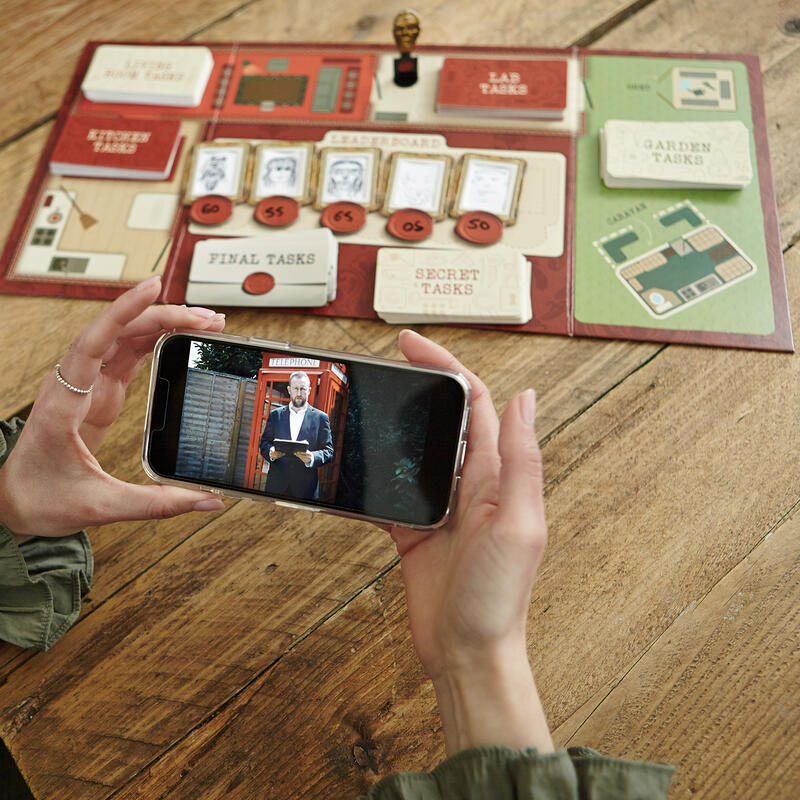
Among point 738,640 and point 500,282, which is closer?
point 738,640

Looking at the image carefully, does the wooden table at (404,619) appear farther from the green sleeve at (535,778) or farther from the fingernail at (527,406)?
the fingernail at (527,406)

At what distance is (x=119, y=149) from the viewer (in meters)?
1.15

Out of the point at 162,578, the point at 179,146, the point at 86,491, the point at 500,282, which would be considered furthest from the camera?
the point at 179,146

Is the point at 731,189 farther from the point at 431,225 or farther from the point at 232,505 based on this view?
the point at 232,505

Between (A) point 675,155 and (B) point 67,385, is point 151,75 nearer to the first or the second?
(B) point 67,385

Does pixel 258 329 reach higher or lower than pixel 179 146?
lower

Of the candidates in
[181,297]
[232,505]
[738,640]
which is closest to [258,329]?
[181,297]

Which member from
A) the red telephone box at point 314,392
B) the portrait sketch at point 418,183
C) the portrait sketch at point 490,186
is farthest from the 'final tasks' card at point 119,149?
the red telephone box at point 314,392

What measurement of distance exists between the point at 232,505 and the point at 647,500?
1.65ft

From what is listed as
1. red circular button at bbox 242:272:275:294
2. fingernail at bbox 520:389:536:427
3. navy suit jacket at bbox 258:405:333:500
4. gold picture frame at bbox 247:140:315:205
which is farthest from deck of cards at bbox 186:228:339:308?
fingernail at bbox 520:389:536:427

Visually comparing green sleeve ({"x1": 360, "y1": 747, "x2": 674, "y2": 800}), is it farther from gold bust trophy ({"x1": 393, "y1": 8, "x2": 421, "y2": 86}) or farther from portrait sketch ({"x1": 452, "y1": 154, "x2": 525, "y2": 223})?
gold bust trophy ({"x1": 393, "y1": 8, "x2": 421, "y2": 86})

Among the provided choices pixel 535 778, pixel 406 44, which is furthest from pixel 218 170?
pixel 535 778

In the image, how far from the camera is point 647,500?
88cm

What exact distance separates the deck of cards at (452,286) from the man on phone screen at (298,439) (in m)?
0.29
